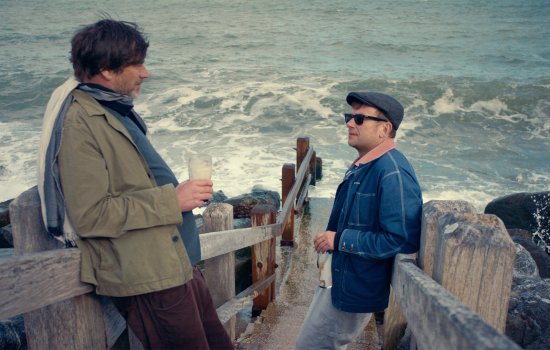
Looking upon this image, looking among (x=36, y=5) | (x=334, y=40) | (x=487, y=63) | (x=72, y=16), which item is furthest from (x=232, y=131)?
(x=36, y=5)

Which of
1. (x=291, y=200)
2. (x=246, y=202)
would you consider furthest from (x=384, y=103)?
(x=246, y=202)

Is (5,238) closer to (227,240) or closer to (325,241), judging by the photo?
(227,240)

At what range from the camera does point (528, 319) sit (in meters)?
3.92

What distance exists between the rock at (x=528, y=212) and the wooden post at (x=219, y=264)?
6.76 m

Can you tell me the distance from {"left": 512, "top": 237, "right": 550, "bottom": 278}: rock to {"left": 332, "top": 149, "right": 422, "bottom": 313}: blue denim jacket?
523 cm

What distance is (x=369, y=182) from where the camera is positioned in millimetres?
2236

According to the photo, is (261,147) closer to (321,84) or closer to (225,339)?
(321,84)

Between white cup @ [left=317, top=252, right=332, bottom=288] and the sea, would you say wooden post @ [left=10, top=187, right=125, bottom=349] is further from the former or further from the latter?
white cup @ [left=317, top=252, right=332, bottom=288]

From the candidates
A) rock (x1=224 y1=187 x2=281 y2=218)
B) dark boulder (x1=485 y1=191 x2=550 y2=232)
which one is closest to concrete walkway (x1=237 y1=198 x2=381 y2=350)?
rock (x1=224 y1=187 x2=281 y2=218)

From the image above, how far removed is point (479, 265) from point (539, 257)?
6139mm

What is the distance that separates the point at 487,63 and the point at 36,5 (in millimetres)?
48877

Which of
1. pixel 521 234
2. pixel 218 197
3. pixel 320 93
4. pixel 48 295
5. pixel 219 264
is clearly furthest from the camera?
pixel 320 93

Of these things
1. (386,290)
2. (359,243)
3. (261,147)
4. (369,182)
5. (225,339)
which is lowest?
(261,147)

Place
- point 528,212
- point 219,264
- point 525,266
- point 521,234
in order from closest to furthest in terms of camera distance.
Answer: point 219,264, point 525,266, point 521,234, point 528,212
